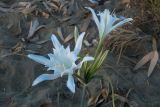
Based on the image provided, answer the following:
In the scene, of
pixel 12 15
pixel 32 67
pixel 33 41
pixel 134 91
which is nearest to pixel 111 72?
pixel 134 91

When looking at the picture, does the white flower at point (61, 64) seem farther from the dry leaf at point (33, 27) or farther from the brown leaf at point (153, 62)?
the dry leaf at point (33, 27)

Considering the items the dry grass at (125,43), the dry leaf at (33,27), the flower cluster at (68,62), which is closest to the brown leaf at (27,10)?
the dry leaf at (33,27)

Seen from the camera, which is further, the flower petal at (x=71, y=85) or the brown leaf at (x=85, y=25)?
the brown leaf at (x=85, y=25)

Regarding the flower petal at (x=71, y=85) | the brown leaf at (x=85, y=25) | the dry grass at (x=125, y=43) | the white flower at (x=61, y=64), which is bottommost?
the dry grass at (x=125, y=43)

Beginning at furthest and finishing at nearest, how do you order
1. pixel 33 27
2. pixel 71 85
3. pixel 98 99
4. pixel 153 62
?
pixel 33 27 → pixel 153 62 → pixel 98 99 → pixel 71 85

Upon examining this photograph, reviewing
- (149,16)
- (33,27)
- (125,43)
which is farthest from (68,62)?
(33,27)

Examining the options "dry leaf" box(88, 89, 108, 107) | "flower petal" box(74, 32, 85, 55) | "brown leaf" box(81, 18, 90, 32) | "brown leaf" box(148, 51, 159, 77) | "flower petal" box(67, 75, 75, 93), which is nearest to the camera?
"flower petal" box(67, 75, 75, 93)

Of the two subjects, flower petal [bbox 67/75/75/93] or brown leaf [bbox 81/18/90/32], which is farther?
brown leaf [bbox 81/18/90/32]

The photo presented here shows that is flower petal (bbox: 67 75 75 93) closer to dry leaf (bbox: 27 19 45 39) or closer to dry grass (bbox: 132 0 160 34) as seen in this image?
dry grass (bbox: 132 0 160 34)

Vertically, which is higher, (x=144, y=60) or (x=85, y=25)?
(x=85, y=25)

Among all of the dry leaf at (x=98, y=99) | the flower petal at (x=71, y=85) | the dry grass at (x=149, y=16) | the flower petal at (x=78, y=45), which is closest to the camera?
the flower petal at (x=71, y=85)

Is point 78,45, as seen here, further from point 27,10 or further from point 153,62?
point 27,10

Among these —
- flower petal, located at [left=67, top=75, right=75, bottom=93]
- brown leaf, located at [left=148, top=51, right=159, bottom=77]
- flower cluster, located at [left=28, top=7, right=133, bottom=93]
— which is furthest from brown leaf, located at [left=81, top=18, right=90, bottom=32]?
flower petal, located at [left=67, top=75, right=75, bottom=93]
